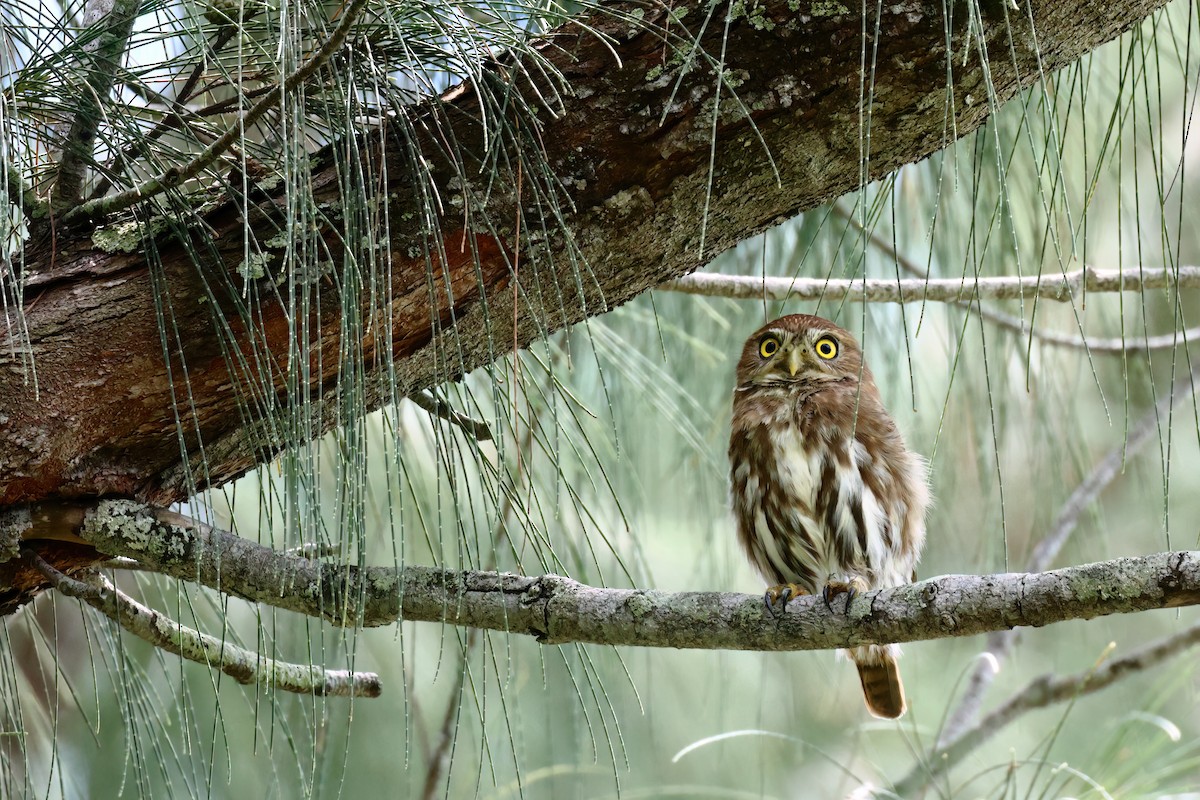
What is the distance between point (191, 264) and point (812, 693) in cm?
421

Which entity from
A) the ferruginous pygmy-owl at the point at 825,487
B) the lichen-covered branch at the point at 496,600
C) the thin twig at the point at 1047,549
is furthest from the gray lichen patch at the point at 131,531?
the thin twig at the point at 1047,549

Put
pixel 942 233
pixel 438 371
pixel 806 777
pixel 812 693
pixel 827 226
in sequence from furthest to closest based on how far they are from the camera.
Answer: pixel 806 777
pixel 812 693
pixel 827 226
pixel 942 233
pixel 438 371

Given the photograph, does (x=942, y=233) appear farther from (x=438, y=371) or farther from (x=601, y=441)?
(x=438, y=371)

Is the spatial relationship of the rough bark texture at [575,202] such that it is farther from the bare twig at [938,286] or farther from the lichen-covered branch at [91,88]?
the bare twig at [938,286]

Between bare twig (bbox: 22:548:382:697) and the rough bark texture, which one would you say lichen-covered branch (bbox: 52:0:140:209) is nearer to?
the rough bark texture

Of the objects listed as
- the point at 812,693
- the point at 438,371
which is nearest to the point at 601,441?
the point at 438,371

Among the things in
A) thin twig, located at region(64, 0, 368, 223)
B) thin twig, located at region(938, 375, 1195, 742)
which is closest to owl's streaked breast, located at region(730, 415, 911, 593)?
thin twig, located at region(938, 375, 1195, 742)

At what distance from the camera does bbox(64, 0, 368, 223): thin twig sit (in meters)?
1.16

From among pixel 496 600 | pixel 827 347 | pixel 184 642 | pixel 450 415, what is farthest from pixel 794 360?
pixel 184 642

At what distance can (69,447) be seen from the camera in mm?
1586

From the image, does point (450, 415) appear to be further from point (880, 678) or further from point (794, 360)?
→ point (880, 678)

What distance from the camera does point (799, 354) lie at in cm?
290

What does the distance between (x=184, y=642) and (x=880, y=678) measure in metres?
1.74

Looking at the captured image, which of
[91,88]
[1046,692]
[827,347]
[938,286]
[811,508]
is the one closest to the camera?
[91,88]
